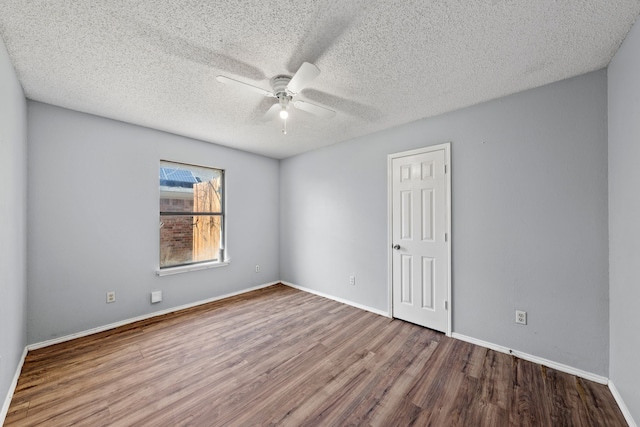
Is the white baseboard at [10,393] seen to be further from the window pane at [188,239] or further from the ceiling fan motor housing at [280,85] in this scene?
the ceiling fan motor housing at [280,85]

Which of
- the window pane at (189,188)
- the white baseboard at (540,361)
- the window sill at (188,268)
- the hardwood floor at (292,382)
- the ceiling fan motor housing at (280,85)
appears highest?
the ceiling fan motor housing at (280,85)

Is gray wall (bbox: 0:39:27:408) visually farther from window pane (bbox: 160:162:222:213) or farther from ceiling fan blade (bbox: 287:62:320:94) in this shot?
ceiling fan blade (bbox: 287:62:320:94)

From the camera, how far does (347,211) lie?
3.72 meters

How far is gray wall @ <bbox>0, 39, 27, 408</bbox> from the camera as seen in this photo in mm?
1627

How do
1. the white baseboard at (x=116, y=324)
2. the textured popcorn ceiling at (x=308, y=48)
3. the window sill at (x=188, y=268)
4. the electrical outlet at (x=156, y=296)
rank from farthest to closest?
1. the window sill at (x=188, y=268)
2. the electrical outlet at (x=156, y=296)
3. the white baseboard at (x=116, y=324)
4. the textured popcorn ceiling at (x=308, y=48)

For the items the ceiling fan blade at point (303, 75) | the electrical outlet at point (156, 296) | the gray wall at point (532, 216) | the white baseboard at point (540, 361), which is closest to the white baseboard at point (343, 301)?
the gray wall at point (532, 216)

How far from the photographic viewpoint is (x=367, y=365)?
7.15 ft

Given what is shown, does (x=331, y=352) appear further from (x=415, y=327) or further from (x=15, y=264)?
(x=15, y=264)

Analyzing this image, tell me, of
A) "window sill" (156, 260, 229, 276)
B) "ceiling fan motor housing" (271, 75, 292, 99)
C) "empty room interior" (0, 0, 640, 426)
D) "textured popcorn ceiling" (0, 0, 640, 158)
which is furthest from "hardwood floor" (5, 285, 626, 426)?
"textured popcorn ceiling" (0, 0, 640, 158)

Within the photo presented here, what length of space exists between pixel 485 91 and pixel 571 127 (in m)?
0.74

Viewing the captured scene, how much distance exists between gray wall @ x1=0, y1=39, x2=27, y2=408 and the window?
1.28 meters

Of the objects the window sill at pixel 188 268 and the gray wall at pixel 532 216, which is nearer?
the gray wall at pixel 532 216

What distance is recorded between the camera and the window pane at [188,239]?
345cm

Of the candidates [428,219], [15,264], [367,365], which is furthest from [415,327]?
[15,264]
